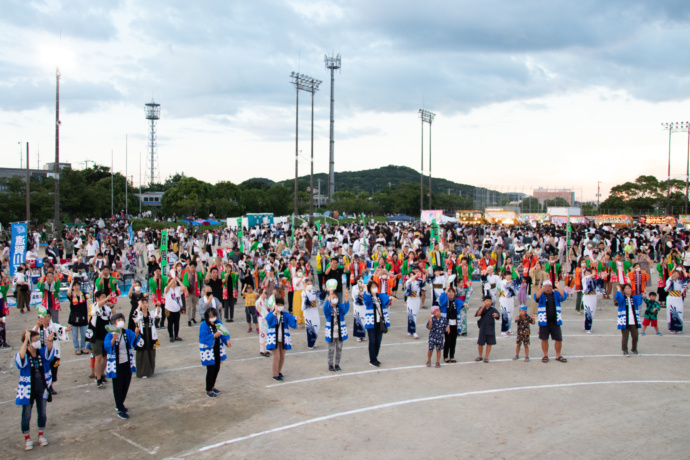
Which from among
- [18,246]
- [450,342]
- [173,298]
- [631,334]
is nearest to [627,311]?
[631,334]

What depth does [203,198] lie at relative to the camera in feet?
227

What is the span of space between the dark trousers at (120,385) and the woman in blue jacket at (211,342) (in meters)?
1.08

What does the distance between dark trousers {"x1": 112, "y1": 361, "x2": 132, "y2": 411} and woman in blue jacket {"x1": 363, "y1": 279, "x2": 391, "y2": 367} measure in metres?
4.13

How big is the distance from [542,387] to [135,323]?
680 cm

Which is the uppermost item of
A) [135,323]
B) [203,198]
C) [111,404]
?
[203,198]

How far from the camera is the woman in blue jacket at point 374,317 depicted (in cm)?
993

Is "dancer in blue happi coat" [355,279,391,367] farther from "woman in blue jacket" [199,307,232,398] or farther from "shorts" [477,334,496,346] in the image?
"woman in blue jacket" [199,307,232,398]

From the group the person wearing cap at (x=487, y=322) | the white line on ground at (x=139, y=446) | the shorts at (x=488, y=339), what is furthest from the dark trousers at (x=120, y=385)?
the shorts at (x=488, y=339)

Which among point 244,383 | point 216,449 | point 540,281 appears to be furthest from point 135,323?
point 540,281

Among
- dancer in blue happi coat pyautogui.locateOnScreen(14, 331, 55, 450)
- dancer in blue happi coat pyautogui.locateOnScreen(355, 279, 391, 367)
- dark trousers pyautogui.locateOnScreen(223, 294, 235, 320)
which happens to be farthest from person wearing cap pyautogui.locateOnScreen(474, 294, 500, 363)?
dancer in blue happi coat pyautogui.locateOnScreen(14, 331, 55, 450)

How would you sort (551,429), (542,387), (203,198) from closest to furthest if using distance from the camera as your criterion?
(551,429), (542,387), (203,198)

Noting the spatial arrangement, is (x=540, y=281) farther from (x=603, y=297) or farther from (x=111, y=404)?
(x=111, y=404)

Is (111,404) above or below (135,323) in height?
below

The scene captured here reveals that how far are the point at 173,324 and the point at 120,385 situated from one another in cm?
422
